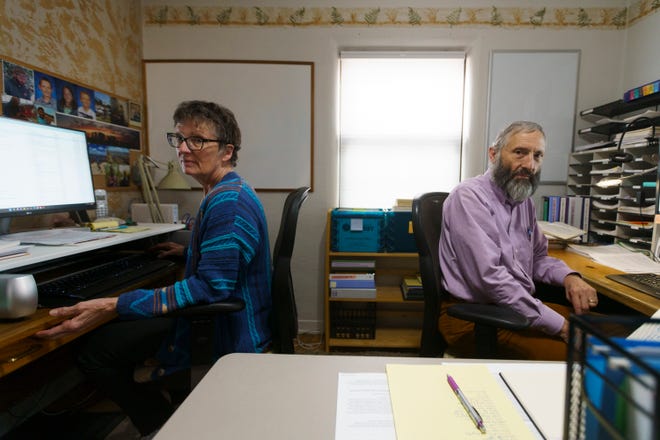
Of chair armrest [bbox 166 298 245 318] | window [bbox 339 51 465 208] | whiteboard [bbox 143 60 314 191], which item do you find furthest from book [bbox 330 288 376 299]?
chair armrest [bbox 166 298 245 318]

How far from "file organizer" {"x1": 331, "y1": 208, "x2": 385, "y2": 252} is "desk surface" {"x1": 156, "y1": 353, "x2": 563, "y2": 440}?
173cm

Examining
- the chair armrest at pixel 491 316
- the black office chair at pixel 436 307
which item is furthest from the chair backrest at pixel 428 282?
the chair armrest at pixel 491 316

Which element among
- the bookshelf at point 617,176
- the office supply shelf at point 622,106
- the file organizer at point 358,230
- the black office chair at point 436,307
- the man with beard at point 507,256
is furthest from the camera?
the file organizer at point 358,230

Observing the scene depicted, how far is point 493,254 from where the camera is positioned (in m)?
1.26

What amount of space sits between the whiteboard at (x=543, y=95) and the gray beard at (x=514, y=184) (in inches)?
49.3

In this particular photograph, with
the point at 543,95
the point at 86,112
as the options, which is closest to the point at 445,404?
the point at 86,112

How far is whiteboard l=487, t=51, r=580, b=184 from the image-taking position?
2.49 metres

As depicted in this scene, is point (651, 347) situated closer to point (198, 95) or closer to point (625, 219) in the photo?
point (625, 219)

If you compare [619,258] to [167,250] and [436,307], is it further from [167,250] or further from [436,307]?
[167,250]

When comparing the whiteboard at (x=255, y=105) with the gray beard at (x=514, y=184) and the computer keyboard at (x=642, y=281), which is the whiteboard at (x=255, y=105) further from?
the computer keyboard at (x=642, y=281)

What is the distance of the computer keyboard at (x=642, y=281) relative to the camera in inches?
42.1

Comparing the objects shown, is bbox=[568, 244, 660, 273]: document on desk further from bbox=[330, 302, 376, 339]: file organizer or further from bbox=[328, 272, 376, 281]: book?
bbox=[330, 302, 376, 339]: file organizer

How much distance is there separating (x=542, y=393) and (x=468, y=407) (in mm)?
142

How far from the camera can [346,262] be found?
2482 mm
